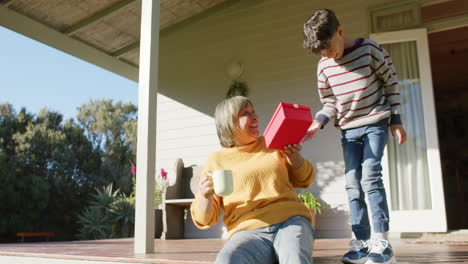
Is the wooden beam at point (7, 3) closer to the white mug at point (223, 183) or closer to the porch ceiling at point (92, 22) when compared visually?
the porch ceiling at point (92, 22)

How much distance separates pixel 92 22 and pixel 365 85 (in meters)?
4.06

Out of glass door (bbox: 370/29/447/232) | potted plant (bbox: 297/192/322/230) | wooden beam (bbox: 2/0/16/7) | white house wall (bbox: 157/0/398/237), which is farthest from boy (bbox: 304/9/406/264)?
wooden beam (bbox: 2/0/16/7)

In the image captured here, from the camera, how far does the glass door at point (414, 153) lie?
153 inches

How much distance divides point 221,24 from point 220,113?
3.98 m

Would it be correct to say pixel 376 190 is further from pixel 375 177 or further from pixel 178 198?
pixel 178 198

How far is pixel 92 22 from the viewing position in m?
5.16

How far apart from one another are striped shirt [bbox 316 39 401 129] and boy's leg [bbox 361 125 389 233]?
0.22 feet

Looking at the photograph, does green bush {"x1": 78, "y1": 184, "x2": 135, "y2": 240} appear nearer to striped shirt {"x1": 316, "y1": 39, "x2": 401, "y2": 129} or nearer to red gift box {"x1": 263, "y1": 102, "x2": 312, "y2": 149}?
striped shirt {"x1": 316, "y1": 39, "x2": 401, "y2": 129}

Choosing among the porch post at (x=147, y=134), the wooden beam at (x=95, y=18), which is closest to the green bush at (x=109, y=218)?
the wooden beam at (x=95, y=18)

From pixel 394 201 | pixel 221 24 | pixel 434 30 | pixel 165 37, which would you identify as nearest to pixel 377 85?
pixel 394 201

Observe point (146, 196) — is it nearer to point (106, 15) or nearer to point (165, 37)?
point (106, 15)

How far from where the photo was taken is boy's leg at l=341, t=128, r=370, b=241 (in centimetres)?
208

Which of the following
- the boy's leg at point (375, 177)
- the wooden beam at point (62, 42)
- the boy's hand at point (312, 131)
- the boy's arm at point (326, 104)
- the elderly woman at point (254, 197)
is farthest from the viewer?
the wooden beam at point (62, 42)

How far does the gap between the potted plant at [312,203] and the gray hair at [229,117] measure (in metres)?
2.70
